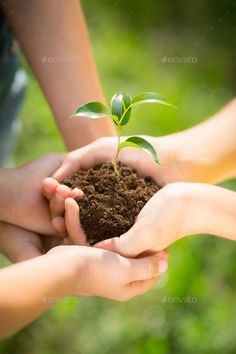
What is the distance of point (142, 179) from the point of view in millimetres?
1694

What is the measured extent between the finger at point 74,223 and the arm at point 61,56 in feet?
1.47

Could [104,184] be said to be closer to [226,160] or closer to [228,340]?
[226,160]

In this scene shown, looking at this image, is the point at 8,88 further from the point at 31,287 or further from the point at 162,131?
the point at 162,131

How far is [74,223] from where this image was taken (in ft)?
5.20

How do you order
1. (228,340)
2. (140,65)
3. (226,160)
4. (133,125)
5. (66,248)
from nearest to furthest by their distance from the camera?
(66,248) < (226,160) < (228,340) < (133,125) < (140,65)

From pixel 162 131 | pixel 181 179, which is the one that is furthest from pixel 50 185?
pixel 162 131

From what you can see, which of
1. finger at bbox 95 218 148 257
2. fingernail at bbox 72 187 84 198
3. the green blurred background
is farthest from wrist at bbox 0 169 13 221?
the green blurred background

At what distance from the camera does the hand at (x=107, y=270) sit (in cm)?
142

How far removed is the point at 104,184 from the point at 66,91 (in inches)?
18.2

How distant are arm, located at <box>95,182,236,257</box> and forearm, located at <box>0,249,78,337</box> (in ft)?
0.63

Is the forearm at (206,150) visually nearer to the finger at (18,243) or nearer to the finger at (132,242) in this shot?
the finger at (132,242)

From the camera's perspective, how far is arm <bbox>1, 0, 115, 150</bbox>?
187 centimetres

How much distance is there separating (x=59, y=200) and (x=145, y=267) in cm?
33

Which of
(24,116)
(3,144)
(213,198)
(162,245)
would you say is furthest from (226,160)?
(24,116)
